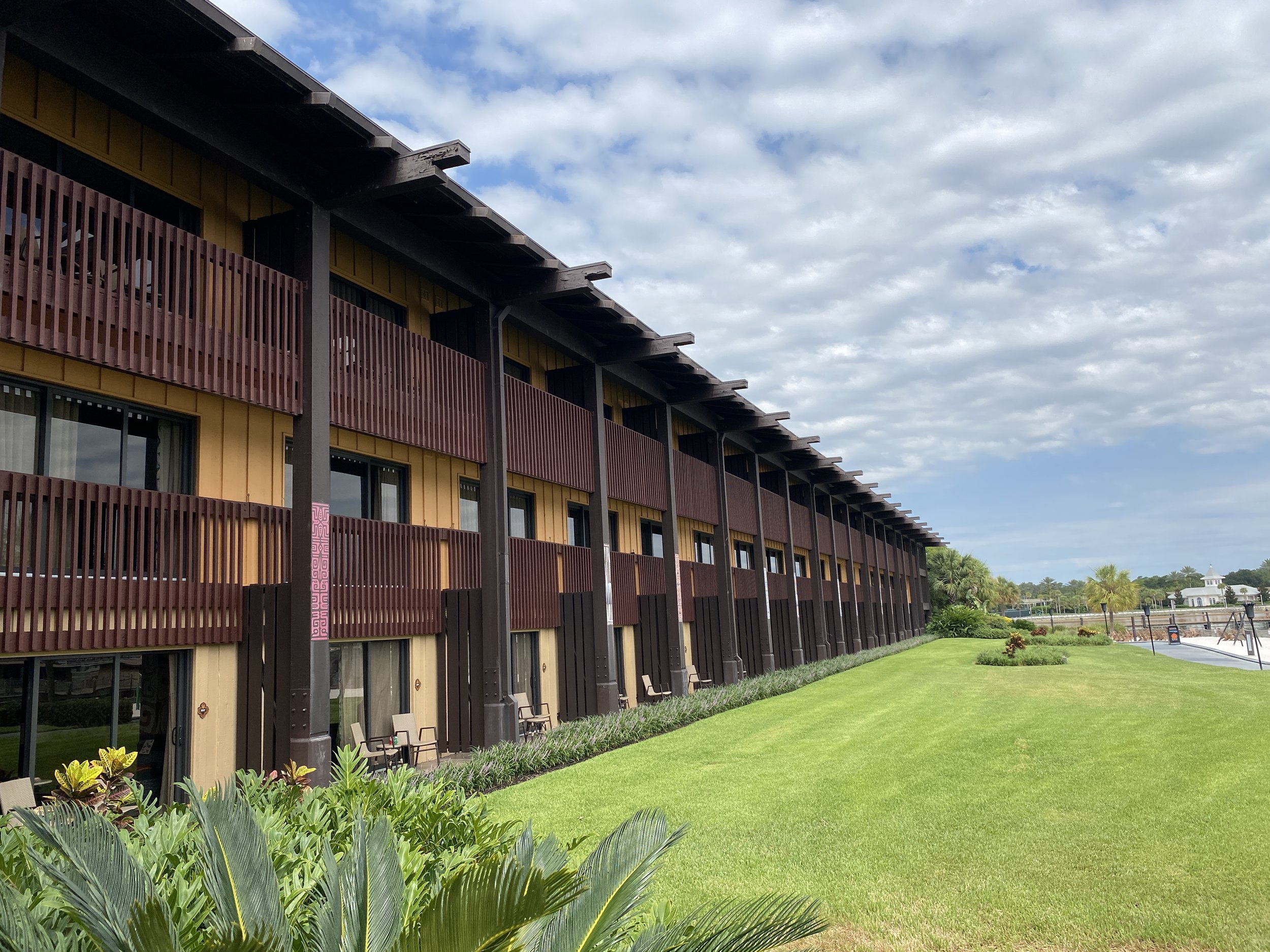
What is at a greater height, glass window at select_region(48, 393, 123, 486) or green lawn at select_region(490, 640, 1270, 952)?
glass window at select_region(48, 393, 123, 486)

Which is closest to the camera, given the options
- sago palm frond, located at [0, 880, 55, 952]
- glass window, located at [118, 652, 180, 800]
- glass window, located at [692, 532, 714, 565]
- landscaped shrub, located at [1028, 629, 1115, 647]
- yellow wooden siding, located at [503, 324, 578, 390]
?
sago palm frond, located at [0, 880, 55, 952]

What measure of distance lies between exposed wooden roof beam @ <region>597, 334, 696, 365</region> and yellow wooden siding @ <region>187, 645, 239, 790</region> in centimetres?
1125

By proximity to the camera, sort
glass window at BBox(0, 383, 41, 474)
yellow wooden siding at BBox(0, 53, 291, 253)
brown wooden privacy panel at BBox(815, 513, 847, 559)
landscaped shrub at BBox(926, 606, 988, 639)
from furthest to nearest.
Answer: landscaped shrub at BBox(926, 606, 988, 639) < brown wooden privacy panel at BBox(815, 513, 847, 559) < yellow wooden siding at BBox(0, 53, 291, 253) < glass window at BBox(0, 383, 41, 474)

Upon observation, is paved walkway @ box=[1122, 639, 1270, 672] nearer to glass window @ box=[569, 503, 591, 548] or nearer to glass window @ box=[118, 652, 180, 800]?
glass window @ box=[569, 503, 591, 548]

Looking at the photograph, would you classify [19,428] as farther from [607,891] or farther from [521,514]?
[521,514]

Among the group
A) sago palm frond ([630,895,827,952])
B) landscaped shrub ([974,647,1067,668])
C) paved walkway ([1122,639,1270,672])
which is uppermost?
sago palm frond ([630,895,827,952])

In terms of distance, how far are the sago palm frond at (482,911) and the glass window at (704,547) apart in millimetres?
25152

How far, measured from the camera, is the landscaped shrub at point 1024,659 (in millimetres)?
31172

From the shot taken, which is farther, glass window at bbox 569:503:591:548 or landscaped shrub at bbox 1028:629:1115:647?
landscaped shrub at bbox 1028:629:1115:647

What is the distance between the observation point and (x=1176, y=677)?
25484 millimetres

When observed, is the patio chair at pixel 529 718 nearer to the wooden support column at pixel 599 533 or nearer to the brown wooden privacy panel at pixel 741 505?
the wooden support column at pixel 599 533

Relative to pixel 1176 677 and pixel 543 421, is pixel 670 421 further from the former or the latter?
pixel 1176 677

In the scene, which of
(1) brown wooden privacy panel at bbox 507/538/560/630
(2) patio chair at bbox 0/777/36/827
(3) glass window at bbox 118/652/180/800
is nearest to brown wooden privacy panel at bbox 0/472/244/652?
(3) glass window at bbox 118/652/180/800

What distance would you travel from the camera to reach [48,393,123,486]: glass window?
9.80 m
